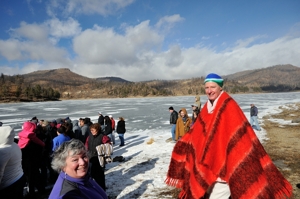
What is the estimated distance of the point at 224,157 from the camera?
1.98 m

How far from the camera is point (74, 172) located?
173 cm

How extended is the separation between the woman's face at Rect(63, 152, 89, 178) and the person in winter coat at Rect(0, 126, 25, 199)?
1391 millimetres

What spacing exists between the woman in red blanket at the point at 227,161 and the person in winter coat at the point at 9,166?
93.1 inches

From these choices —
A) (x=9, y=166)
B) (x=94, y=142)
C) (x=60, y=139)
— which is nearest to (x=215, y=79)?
(x=9, y=166)

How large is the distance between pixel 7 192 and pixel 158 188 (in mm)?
3204

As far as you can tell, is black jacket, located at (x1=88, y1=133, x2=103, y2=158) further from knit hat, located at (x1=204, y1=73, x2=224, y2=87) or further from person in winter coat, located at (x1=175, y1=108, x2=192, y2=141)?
person in winter coat, located at (x1=175, y1=108, x2=192, y2=141)

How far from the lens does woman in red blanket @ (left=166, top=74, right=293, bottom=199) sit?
1.88m

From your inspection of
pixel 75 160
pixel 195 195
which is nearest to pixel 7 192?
pixel 75 160

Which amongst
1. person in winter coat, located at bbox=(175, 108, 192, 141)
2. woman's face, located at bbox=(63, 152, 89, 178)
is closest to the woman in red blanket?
woman's face, located at bbox=(63, 152, 89, 178)

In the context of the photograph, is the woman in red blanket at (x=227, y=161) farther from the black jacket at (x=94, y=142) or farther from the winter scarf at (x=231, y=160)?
the black jacket at (x=94, y=142)

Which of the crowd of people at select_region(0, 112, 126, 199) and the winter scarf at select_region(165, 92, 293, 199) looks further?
the winter scarf at select_region(165, 92, 293, 199)

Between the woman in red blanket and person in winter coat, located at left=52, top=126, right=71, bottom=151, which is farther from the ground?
the woman in red blanket

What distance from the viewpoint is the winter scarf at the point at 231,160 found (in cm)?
188

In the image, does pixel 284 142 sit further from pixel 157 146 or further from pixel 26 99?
pixel 26 99
